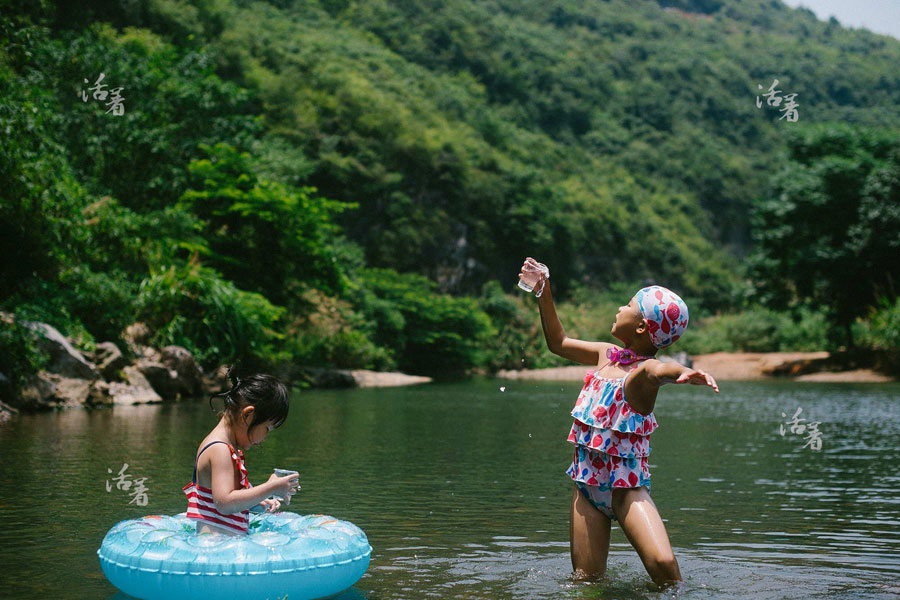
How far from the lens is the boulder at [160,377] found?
15891 millimetres

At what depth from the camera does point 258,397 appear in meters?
3.85

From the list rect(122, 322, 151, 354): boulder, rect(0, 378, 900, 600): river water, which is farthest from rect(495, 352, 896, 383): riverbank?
rect(0, 378, 900, 600): river water

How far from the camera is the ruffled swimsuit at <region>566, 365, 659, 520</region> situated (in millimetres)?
3938

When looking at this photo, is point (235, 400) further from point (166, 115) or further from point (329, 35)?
Answer: point (329, 35)

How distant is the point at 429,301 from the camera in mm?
32031

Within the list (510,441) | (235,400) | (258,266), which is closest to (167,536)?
(235,400)

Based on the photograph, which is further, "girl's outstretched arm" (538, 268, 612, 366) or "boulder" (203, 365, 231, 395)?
"boulder" (203, 365, 231, 395)

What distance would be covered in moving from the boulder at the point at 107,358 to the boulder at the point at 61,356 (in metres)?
0.69

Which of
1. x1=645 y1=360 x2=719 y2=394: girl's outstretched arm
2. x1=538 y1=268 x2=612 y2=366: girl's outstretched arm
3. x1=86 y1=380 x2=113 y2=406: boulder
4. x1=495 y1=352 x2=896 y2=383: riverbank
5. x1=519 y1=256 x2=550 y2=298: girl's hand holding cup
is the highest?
x1=519 y1=256 x2=550 y2=298: girl's hand holding cup

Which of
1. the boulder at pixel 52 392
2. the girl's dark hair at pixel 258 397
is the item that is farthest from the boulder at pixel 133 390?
the girl's dark hair at pixel 258 397

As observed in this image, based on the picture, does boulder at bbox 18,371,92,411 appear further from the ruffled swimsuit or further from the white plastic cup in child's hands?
the ruffled swimsuit

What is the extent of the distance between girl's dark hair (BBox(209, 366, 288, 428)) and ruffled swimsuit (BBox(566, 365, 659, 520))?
1277mm

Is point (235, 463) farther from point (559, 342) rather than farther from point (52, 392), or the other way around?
point (52, 392)

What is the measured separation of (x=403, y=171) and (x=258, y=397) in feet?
122
